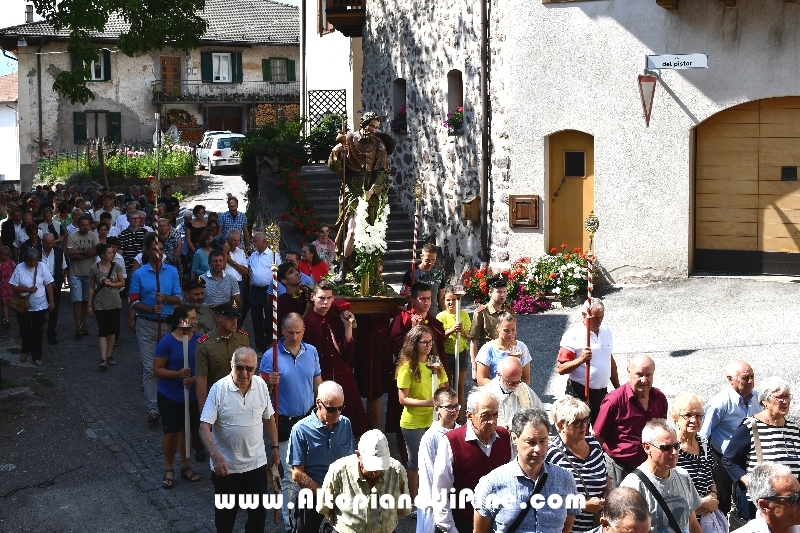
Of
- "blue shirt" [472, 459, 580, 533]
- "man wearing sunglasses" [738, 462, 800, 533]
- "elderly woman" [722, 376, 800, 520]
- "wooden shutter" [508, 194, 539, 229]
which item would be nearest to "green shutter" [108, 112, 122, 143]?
"wooden shutter" [508, 194, 539, 229]

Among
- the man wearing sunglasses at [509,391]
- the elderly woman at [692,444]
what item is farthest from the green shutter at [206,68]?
the elderly woman at [692,444]

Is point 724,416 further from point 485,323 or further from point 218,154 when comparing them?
point 218,154

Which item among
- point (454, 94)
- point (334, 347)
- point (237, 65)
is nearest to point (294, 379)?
point (334, 347)

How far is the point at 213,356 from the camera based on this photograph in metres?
10.1

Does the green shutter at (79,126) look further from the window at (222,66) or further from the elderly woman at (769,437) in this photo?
the elderly woman at (769,437)

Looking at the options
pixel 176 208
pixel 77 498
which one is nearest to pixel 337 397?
pixel 77 498

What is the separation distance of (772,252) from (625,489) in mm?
11743

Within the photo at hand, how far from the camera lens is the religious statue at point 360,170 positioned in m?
12.5

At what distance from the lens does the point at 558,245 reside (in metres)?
18.2

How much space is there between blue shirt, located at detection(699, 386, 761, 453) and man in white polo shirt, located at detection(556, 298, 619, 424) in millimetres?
1574

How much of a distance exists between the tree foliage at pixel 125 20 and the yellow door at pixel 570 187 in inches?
336

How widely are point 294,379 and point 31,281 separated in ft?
23.8

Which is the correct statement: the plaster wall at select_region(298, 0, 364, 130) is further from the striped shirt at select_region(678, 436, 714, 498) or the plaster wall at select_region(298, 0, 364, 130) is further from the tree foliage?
the striped shirt at select_region(678, 436, 714, 498)

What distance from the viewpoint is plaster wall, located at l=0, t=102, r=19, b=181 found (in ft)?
184
